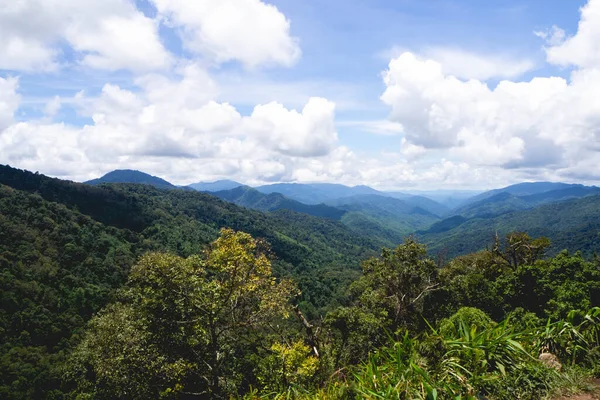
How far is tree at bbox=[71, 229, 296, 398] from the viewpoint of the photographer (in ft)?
37.0

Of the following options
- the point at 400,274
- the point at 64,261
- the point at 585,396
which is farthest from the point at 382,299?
the point at 64,261

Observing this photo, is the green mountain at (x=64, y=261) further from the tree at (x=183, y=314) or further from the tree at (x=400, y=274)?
the tree at (x=400, y=274)

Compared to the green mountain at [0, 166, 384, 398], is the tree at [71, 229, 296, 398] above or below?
above

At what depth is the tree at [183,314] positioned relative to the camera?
11266 millimetres

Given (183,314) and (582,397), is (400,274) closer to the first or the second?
(183,314)

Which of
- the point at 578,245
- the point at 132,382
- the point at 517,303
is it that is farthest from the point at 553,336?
the point at 578,245

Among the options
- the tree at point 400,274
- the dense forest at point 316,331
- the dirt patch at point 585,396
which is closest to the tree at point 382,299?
the tree at point 400,274

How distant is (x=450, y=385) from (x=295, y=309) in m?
9.54

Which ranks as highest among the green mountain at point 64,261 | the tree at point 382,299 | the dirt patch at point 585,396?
the dirt patch at point 585,396

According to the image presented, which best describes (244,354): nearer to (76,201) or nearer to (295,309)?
(295,309)

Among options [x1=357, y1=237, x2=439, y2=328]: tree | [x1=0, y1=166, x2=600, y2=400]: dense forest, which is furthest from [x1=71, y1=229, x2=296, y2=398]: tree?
[x1=357, y1=237, x2=439, y2=328]: tree

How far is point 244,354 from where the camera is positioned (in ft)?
67.6

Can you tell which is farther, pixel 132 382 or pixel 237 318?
pixel 237 318

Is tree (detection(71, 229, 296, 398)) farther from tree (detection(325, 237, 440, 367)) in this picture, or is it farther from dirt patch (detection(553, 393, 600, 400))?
dirt patch (detection(553, 393, 600, 400))
